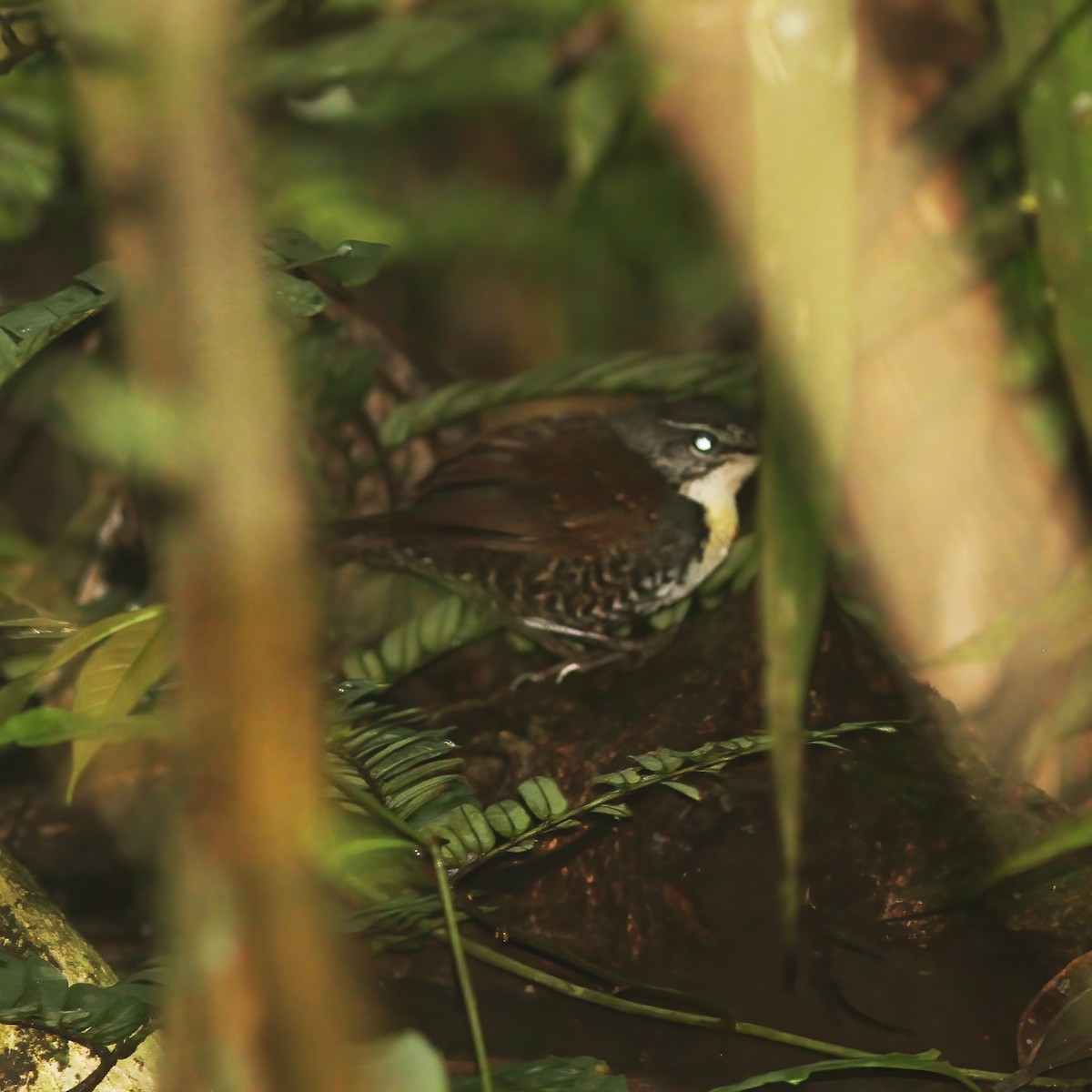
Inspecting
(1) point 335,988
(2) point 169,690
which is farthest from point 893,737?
(1) point 335,988

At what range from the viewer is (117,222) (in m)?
0.59

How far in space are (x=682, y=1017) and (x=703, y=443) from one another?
2030mm

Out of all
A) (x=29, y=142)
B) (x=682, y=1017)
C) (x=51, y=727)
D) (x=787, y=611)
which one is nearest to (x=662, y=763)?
(x=682, y=1017)

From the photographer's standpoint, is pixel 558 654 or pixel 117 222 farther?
pixel 558 654

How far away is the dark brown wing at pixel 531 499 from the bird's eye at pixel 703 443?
0.57 ft

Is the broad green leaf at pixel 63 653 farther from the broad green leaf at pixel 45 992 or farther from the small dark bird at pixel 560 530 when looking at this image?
the small dark bird at pixel 560 530

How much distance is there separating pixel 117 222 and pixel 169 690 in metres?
1.53

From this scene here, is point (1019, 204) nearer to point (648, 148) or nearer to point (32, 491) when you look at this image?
point (648, 148)

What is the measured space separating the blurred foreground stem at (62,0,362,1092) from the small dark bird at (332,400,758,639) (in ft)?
9.13

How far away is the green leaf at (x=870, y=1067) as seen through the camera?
176 centimetres

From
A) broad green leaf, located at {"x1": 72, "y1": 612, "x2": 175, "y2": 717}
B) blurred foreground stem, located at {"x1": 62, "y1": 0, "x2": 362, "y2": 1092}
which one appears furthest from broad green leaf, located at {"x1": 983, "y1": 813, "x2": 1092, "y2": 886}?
blurred foreground stem, located at {"x1": 62, "y1": 0, "x2": 362, "y2": 1092}

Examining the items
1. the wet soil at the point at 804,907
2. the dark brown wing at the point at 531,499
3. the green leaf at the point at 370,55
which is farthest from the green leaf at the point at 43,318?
the green leaf at the point at 370,55

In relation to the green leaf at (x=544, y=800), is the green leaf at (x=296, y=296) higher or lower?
higher

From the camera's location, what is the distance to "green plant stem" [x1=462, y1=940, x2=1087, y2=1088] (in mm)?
1919
